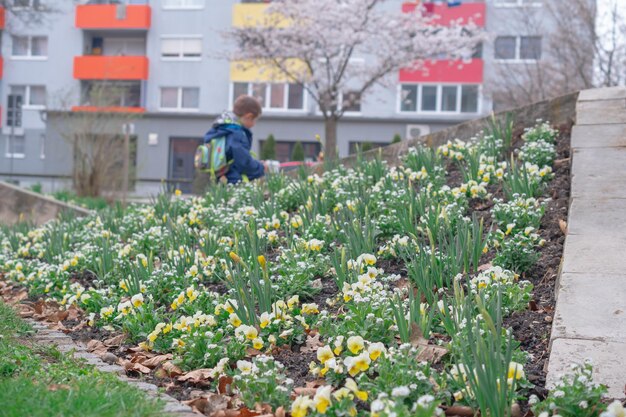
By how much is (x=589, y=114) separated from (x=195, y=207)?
354 centimetres

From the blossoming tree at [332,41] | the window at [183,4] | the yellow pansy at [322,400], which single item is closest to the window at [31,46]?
the window at [183,4]

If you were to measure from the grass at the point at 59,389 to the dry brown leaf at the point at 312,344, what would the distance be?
868 millimetres

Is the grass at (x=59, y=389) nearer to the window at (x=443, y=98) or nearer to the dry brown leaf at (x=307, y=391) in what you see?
the dry brown leaf at (x=307, y=391)

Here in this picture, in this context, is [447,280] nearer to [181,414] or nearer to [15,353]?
[181,414]

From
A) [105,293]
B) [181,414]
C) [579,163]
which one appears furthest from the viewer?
[579,163]

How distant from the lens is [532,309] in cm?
422

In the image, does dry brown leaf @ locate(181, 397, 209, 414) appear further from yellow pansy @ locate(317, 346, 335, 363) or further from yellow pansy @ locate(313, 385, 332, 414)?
yellow pansy @ locate(313, 385, 332, 414)

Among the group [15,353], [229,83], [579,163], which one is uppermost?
[229,83]

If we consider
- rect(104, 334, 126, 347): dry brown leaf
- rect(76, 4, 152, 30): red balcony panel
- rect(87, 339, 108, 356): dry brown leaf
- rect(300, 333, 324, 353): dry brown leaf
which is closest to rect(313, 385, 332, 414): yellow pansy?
rect(300, 333, 324, 353): dry brown leaf

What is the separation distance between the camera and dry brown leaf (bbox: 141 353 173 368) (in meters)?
4.06

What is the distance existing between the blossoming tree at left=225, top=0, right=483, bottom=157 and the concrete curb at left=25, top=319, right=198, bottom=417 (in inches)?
892

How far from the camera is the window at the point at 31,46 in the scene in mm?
43719

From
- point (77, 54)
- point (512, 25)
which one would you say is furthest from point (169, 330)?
point (77, 54)

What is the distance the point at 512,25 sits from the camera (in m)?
35.7
